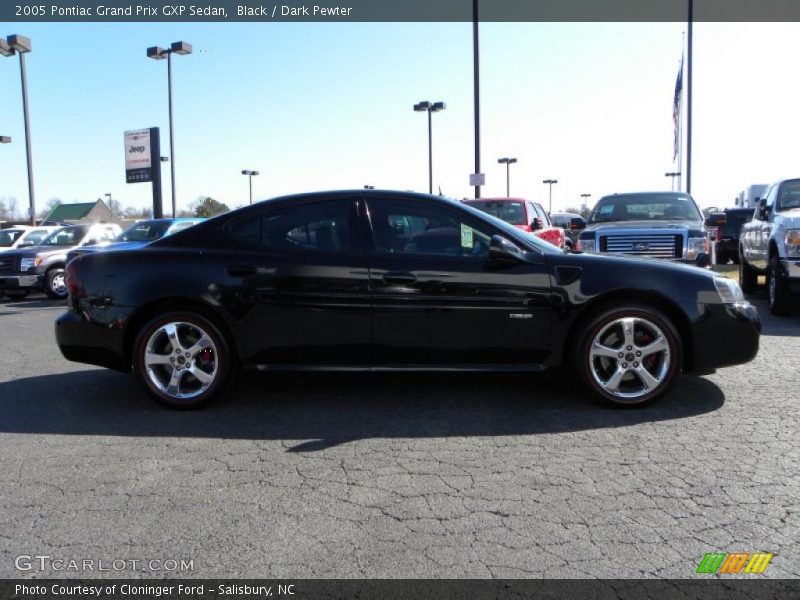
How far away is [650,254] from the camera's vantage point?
974cm

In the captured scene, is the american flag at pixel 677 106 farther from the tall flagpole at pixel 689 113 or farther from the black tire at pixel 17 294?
the black tire at pixel 17 294

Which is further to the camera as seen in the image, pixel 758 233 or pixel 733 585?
pixel 758 233

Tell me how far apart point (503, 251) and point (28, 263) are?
42.0 ft

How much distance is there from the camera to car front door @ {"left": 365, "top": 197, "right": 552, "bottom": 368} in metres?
4.85

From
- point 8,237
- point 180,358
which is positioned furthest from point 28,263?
point 180,358

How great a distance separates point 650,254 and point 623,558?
7.64m

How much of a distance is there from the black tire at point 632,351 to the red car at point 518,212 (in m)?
7.43

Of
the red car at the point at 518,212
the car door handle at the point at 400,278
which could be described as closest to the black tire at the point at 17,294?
the red car at the point at 518,212

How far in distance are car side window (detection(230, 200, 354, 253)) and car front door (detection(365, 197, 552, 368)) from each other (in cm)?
31

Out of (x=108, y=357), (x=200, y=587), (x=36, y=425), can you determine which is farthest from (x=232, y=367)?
(x=200, y=587)

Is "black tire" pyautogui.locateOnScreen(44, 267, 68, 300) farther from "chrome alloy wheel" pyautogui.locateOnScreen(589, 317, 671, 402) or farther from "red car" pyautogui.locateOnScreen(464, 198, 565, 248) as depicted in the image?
"chrome alloy wheel" pyautogui.locateOnScreen(589, 317, 671, 402)

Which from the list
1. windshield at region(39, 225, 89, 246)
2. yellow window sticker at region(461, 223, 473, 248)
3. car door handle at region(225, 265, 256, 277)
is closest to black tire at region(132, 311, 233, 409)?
car door handle at region(225, 265, 256, 277)

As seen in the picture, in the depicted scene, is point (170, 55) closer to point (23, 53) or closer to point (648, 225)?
point (23, 53)

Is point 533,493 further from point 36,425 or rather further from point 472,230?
point 36,425
